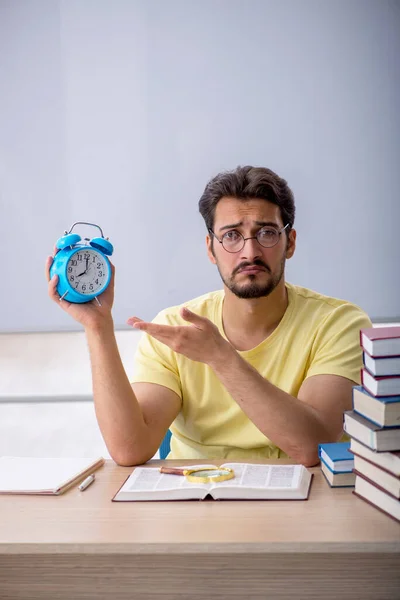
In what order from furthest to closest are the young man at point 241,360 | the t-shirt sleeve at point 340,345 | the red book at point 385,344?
the t-shirt sleeve at point 340,345 < the young man at point 241,360 < the red book at point 385,344

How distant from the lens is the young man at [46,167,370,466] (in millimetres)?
1805

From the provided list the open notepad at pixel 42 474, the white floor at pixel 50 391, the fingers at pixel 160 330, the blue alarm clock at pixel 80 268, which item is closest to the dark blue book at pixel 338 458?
the fingers at pixel 160 330

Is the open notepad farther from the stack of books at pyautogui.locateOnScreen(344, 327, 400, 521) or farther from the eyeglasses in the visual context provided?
the eyeglasses

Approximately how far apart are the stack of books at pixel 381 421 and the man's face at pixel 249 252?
2.39 feet

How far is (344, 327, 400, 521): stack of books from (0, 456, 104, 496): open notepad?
672 millimetres

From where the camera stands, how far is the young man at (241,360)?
1805 mm

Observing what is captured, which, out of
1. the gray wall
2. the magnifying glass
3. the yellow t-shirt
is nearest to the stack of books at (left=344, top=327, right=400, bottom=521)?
the magnifying glass

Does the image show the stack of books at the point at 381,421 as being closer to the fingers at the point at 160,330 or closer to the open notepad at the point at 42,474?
the fingers at the point at 160,330

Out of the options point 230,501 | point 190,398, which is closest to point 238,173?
point 190,398

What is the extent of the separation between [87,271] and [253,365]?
2.01 ft

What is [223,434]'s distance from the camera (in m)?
2.13

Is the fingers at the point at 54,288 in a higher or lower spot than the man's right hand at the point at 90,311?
higher

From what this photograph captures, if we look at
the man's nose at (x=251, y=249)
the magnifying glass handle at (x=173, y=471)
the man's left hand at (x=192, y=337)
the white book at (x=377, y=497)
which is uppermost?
the man's nose at (x=251, y=249)

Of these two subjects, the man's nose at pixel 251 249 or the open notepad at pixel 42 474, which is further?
the man's nose at pixel 251 249
